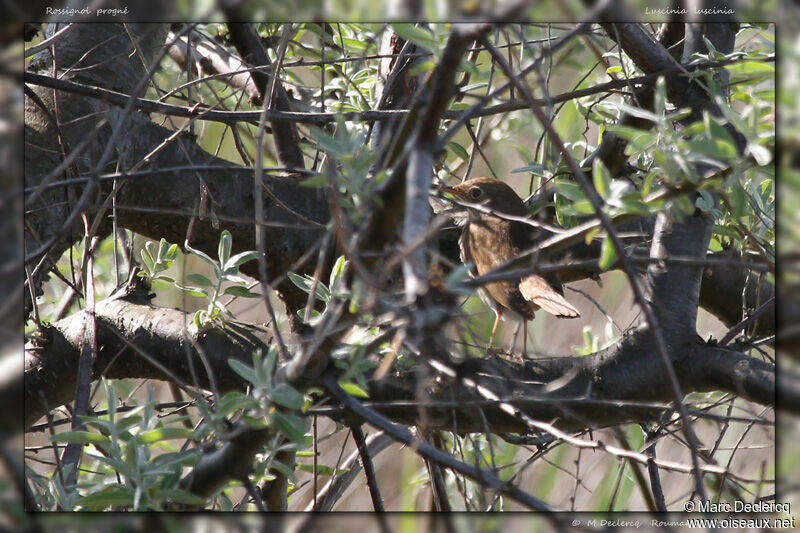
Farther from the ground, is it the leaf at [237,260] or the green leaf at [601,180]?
the leaf at [237,260]

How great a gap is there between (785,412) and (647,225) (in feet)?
3.79

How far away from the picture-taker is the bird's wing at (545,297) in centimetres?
220

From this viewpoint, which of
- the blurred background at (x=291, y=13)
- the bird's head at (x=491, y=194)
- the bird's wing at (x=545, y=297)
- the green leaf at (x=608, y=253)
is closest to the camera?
the blurred background at (x=291, y=13)

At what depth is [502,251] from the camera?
2590mm

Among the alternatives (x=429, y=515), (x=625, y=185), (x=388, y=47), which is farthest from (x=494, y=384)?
(x=388, y=47)

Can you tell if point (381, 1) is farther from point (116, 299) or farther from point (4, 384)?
point (116, 299)

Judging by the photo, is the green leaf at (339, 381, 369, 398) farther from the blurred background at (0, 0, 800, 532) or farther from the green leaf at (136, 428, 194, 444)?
the green leaf at (136, 428, 194, 444)

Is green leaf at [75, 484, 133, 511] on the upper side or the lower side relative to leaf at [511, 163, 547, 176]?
lower

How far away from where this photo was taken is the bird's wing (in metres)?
2.20

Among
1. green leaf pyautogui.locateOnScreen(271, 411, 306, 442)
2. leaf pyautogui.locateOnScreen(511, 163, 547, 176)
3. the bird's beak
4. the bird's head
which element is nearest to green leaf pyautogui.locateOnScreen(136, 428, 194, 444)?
green leaf pyautogui.locateOnScreen(271, 411, 306, 442)

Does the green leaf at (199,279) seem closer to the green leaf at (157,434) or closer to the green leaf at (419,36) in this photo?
the green leaf at (157,434)

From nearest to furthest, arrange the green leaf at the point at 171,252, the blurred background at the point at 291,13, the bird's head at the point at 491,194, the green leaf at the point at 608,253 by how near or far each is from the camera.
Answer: the blurred background at the point at 291,13 < the green leaf at the point at 608,253 < the green leaf at the point at 171,252 < the bird's head at the point at 491,194

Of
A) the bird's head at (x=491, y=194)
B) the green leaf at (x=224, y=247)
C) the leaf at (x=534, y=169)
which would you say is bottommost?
the green leaf at (x=224, y=247)

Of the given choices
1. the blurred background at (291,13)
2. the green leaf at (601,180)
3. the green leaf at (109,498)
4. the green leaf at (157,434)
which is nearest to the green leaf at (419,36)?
the blurred background at (291,13)
